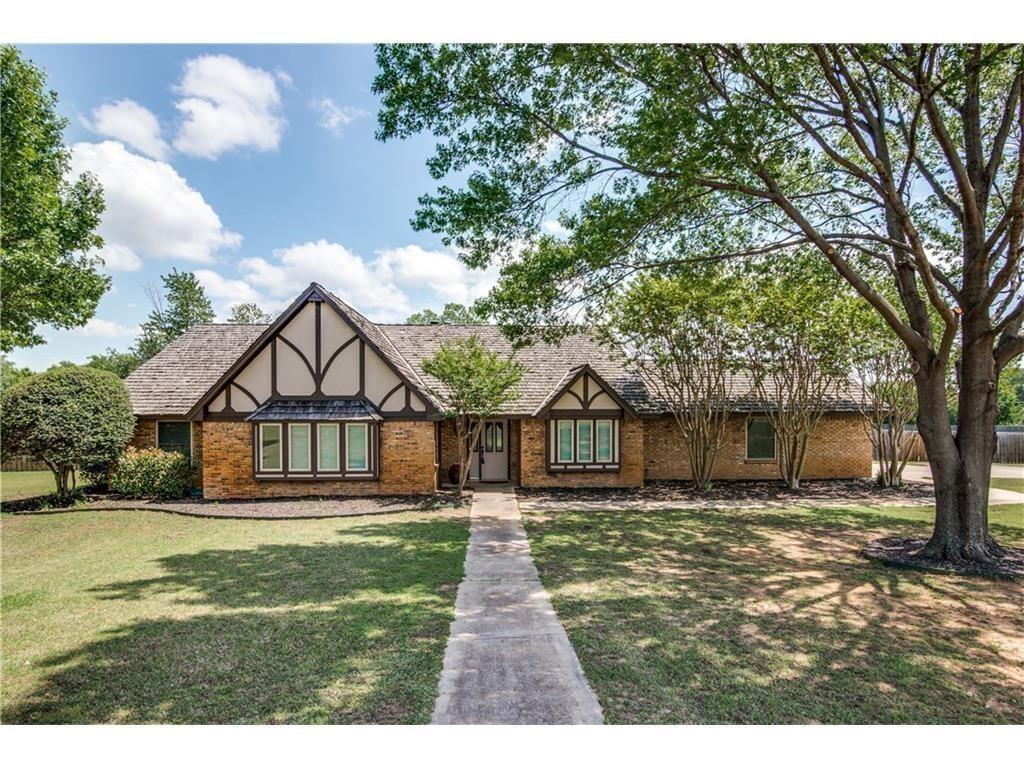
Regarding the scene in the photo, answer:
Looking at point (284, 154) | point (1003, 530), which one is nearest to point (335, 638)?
point (284, 154)

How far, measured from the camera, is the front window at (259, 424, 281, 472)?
1364cm

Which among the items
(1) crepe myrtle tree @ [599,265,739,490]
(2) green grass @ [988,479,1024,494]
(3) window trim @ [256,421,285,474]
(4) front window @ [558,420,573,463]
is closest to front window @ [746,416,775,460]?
(1) crepe myrtle tree @ [599,265,739,490]

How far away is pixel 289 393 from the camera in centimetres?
1381

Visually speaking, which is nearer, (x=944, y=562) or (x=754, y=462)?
(x=944, y=562)

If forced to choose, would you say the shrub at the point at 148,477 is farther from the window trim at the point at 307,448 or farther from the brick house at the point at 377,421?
the window trim at the point at 307,448

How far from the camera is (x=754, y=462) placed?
17.3m

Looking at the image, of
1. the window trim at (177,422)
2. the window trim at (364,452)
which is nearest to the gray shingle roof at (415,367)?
the window trim at (177,422)

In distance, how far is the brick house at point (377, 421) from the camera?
13.6 metres

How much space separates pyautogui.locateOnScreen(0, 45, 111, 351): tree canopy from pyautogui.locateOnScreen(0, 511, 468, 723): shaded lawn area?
5.93 meters

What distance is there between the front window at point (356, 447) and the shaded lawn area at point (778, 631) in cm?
665

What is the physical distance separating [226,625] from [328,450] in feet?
28.2

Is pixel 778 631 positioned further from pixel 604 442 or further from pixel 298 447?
pixel 298 447

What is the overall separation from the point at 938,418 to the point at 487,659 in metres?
8.43

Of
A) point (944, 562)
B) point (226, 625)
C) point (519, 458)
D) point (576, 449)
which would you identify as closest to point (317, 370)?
point (519, 458)
